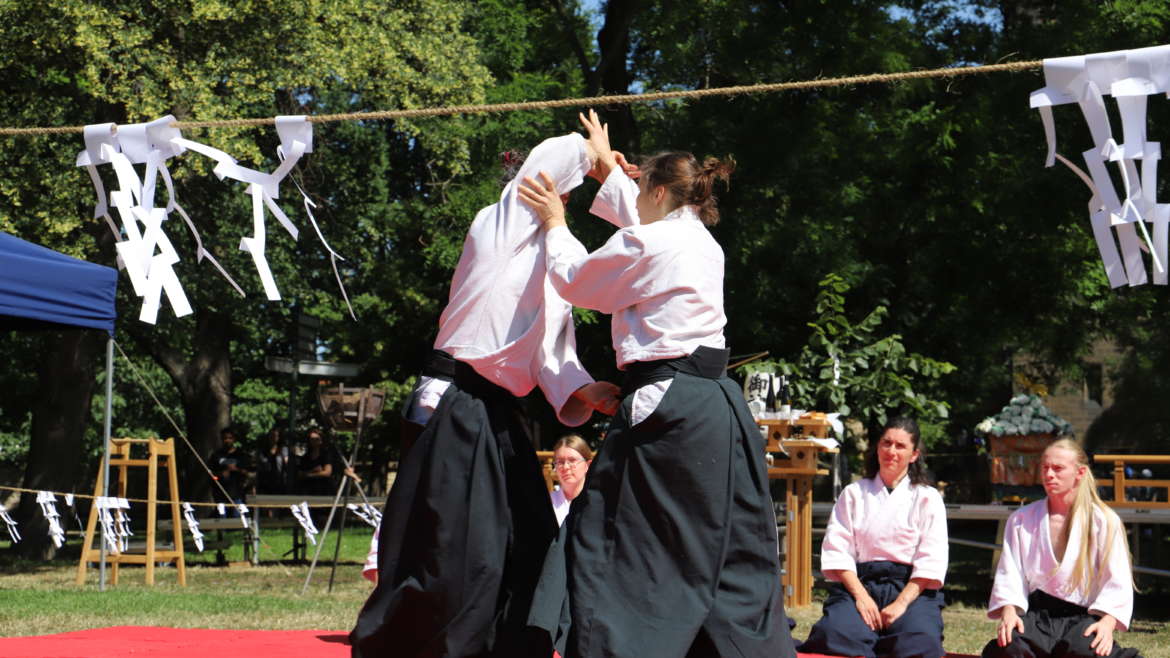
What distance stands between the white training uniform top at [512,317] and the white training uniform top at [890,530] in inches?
82.4

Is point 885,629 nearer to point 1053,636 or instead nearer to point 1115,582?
point 1053,636

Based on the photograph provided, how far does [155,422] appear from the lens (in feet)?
85.4

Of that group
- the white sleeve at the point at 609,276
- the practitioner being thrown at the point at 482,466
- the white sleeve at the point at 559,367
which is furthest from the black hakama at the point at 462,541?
the white sleeve at the point at 609,276

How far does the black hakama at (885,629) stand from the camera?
504 cm

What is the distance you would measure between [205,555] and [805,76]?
7.85 meters

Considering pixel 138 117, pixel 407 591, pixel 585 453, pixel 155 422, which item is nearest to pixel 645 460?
pixel 407 591

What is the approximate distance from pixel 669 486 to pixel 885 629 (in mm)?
2260

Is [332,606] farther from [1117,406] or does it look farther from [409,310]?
[1117,406]

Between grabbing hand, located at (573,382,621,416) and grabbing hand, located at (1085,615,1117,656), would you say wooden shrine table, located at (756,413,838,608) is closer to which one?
grabbing hand, located at (1085,615,1117,656)

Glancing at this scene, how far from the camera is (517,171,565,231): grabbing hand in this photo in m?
3.57

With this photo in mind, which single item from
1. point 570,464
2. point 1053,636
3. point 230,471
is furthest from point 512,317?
point 230,471

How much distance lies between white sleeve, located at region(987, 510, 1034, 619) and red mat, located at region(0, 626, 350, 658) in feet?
7.82

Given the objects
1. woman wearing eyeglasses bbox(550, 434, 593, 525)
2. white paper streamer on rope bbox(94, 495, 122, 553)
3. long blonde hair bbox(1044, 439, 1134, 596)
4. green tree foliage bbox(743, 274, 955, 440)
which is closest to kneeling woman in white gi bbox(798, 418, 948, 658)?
long blonde hair bbox(1044, 439, 1134, 596)

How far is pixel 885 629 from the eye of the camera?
16.9ft
